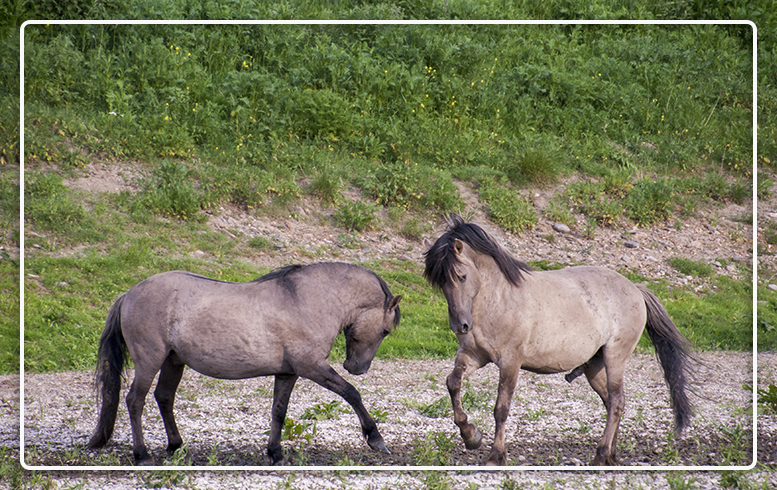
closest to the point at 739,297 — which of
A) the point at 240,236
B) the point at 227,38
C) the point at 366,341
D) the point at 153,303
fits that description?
the point at 366,341

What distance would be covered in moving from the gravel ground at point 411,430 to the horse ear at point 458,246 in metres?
1.56

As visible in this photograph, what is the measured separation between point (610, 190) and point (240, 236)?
3136mm

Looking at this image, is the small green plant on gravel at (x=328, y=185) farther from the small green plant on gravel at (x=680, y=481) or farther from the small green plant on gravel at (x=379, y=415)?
the small green plant on gravel at (x=680, y=481)

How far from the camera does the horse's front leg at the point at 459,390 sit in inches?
175

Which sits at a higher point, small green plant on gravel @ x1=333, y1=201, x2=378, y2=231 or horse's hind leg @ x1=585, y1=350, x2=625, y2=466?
small green plant on gravel @ x1=333, y1=201, x2=378, y2=231

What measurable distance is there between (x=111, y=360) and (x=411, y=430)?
91.2 inches

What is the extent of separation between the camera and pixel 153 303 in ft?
14.4

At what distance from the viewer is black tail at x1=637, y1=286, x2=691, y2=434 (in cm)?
497

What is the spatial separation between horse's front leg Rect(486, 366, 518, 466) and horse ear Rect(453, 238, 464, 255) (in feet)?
2.80

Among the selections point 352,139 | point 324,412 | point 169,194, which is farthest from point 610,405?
point 169,194

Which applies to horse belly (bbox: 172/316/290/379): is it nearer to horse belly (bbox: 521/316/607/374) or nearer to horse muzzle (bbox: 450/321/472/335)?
horse muzzle (bbox: 450/321/472/335)

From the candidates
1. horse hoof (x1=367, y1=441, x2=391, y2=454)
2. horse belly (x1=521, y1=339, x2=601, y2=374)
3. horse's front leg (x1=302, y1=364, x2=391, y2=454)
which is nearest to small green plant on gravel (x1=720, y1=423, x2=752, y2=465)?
horse belly (x1=521, y1=339, x2=601, y2=374)

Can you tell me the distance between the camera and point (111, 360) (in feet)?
15.4

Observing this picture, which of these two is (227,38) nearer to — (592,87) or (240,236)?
(240,236)
